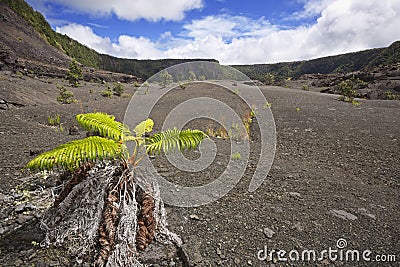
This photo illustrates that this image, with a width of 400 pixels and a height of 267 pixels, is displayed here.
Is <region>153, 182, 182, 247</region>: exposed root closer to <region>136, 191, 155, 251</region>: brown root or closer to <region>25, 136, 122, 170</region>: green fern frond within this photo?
<region>136, 191, 155, 251</region>: brown root

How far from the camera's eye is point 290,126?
7395 mm

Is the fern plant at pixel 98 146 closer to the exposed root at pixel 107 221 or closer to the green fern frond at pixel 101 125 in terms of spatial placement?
the green fern frond at pixel 101 125

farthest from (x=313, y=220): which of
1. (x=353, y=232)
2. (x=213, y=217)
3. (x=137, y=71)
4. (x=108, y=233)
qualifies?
(x=137, y=71)

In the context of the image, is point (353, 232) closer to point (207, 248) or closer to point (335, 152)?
point (207, 248)

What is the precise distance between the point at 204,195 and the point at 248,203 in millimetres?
564

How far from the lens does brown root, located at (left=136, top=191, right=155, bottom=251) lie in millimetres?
2131

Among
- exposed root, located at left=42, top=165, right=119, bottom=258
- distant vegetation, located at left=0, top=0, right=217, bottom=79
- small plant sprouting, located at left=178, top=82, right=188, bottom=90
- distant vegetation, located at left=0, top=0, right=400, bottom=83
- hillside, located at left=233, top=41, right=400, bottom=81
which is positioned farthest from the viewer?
hillside, located at left=233, top=41, right=400, bottom=81

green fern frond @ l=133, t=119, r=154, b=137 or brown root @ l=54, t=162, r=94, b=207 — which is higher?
green fern frond @ l=133, t=119, r=154, b=137

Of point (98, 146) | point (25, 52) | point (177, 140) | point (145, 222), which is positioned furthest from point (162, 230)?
point (25, 52)

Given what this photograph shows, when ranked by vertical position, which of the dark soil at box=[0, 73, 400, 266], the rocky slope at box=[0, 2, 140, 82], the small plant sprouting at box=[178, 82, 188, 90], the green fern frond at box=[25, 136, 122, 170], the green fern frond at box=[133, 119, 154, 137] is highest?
the rocky slope at box=[0, 2, 140, 82]

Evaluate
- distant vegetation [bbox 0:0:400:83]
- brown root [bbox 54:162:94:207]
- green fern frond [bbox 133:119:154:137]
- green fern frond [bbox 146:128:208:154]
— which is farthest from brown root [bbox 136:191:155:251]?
distant vegetation [bbox 0:0:400:83]

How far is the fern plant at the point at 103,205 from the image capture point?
1.96m

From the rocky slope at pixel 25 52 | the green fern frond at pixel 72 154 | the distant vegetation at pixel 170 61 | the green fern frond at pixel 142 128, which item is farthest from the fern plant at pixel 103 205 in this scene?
the distant vegetation at pixel 170 61

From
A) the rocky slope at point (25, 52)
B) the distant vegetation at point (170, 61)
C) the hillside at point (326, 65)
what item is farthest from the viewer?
the hillside at point (326, 65)
